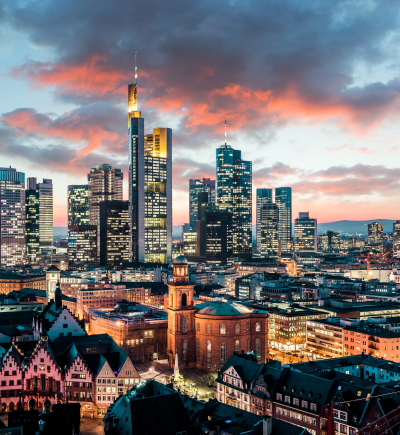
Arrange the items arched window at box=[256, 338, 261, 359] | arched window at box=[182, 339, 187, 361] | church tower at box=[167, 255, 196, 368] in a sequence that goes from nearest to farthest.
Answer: church tower at box=[167, 255, 196, 368]
arched window at box=[182, 339, 187, 361]
arched window at box=[256, 338, 261, 359]

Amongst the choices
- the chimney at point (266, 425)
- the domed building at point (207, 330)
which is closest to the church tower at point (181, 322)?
the domed building at point (207, 330)

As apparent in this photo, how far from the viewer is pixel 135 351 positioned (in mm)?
170625

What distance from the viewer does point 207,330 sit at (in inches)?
6319

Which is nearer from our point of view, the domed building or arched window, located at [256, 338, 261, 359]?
the domed building

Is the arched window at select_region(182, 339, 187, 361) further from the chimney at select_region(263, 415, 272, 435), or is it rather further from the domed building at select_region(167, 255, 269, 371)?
the chimney at select_region(263, 415, 272, 435)

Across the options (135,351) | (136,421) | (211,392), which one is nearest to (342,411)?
(136,421)

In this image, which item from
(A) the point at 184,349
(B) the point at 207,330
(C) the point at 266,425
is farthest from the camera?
(A) the point at 184,349

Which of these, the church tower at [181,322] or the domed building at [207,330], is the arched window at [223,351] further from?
the church tower at [181,322]

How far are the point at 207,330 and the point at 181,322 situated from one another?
792 cm

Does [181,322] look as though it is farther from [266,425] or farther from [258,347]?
[266,425]

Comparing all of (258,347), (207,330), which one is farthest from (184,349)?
(258,347)

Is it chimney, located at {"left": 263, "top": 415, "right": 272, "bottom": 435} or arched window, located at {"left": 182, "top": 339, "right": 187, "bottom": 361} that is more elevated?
chimney, located at {"left": 263, "top": 415, "right": 272, "bottom": 435}

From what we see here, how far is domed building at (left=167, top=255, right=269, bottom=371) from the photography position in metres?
159

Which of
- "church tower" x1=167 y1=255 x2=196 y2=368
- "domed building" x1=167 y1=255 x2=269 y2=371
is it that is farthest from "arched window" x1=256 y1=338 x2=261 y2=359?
"church tower" x1=167 y1=255 x2=196 y2=368
